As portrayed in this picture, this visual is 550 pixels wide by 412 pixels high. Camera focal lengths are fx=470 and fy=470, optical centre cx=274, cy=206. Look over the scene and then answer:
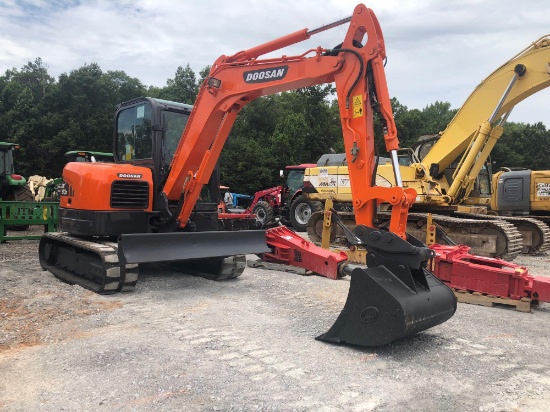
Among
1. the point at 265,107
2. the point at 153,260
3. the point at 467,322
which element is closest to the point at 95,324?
the point at 153,260

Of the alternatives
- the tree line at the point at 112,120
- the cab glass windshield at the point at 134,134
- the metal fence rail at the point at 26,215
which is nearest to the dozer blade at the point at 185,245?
the cab glass windshield at the point at 134,134

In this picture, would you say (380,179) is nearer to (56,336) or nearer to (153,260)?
(153,260)

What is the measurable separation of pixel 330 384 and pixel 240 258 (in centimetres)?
396

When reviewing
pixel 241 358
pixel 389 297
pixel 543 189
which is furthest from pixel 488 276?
pixel 543 189

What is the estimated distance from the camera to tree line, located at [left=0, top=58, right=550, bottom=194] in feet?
93.5

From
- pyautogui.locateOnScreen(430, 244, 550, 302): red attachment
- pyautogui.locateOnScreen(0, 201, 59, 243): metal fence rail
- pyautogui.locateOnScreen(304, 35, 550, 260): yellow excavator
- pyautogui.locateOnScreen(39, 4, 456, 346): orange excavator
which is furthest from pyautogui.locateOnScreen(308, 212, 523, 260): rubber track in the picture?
pyautogui.locateOnScreen(0, 201, 59, 243): metal fence rail

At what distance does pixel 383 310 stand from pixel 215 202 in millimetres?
4026

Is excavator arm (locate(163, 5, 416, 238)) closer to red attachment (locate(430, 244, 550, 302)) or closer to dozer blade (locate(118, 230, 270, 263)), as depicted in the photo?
dozer blade (locate(118, 230, 270, 263))

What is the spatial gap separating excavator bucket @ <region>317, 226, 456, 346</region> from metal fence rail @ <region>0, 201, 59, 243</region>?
321 inches

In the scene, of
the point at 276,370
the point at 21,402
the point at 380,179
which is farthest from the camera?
→ the point at 380,179

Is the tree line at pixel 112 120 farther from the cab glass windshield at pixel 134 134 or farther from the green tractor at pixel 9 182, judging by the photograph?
the cab glass windshield at pixel 134 134

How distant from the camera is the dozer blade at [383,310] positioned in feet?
12.9

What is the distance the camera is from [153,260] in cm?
582

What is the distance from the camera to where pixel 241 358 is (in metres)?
3.91
